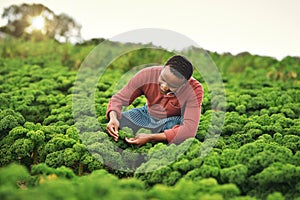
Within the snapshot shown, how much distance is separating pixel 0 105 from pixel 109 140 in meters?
1.90

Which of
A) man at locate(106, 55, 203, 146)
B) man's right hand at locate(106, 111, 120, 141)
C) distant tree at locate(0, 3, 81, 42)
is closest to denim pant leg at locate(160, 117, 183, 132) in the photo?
man at locate(106, 55, 203, 146)

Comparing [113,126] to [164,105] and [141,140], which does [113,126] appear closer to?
[141,140]

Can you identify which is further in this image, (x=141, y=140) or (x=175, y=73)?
(x=141, y=140)

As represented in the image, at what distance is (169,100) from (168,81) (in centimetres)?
35

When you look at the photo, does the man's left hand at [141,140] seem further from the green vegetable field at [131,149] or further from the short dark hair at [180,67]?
the short dark hair at [180,67]

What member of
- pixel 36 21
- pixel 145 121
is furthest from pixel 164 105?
pixel 36 21

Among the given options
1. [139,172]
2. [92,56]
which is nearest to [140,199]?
[139,172]

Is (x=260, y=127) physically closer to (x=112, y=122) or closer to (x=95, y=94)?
(x=112, y=122)

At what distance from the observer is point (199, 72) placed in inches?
320

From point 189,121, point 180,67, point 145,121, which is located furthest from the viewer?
point 145,121

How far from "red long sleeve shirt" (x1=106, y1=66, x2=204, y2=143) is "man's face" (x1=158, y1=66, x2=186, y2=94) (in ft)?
0.36

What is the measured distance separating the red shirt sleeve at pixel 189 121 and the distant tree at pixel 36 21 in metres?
9.35

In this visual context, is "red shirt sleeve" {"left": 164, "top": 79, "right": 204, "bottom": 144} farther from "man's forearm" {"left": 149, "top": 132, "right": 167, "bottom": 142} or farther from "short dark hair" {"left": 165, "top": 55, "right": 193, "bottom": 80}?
"short dark hair" {"left": 165, "top": 55, "right": 193, "bottom": 80}

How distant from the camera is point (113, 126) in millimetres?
4438
